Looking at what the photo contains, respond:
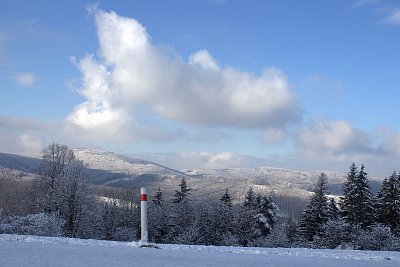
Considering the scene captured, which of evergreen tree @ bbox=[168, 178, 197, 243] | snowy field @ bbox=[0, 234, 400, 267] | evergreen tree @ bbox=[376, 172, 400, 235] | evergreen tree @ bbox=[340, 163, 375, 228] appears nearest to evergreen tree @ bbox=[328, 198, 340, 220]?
evergreen tree @ bbox=[340, 163, 375, 228]

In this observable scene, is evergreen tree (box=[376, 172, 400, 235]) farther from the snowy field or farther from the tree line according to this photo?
the snowy field

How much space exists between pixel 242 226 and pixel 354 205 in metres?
15.9

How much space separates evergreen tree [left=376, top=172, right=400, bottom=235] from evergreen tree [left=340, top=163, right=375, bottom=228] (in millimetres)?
1024

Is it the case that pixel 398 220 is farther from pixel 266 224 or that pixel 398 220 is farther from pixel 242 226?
pixel 242 226

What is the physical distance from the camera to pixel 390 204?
45.9 meters

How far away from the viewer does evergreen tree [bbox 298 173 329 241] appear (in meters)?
49.2

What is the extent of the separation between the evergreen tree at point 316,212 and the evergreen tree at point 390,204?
5.91 meters

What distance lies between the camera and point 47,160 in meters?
46.9

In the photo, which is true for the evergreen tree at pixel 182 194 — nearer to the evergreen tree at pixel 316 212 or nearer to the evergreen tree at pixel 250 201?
the evergreen tree at pixel 250 201

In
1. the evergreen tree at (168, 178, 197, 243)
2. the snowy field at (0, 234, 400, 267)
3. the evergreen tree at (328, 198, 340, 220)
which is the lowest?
the evergreen tree at (168, 178, 197, 243)

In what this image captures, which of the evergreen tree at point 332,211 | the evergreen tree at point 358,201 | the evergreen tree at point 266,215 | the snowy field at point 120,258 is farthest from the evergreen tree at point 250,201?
the snowy field at point 120,258

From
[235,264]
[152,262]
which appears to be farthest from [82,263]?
[235,264]

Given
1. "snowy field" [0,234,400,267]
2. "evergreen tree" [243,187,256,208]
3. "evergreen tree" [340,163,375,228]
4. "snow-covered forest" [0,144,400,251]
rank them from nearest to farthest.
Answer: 1. "snowy field" [0,234,400,267]
2. "snow-covered forest" [0,144,400,251]
3. "evergreen tree" [340,163,375,228]
4. "evergreen tree" [243,187,256,208]

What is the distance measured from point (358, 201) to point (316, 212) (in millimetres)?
5104
